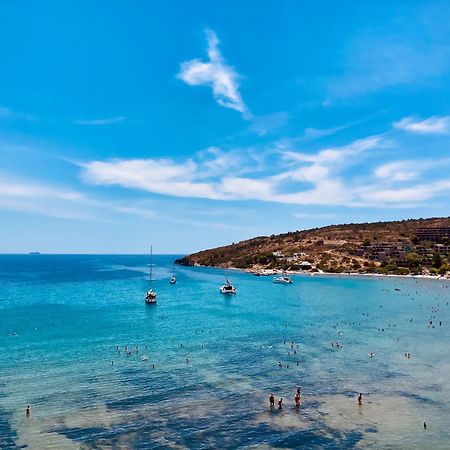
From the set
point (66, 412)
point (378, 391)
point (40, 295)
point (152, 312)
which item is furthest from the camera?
point (40, 295)

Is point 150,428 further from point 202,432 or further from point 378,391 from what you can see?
point 378,391

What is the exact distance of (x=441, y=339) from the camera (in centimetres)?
7438

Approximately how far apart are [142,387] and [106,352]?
56.5 ft

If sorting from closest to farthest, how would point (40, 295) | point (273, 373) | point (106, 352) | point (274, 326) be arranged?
point (273, 373), point (106, 352), point (274, 326), point (40, 295)

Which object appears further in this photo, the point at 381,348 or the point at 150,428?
the point at 381,348

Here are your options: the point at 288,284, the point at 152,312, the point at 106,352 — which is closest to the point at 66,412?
the point at 106,352

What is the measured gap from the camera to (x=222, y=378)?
51875 millimetres

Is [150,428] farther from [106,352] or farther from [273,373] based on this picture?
[106,352]

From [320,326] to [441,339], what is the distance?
2093 cm

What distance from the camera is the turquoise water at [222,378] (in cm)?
3703

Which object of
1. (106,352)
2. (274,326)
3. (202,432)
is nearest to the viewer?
(202,432)

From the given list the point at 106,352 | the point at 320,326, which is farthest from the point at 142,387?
the point at 320,326

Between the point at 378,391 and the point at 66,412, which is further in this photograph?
the point at 378,391

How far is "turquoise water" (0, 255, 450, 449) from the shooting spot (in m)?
37.0
